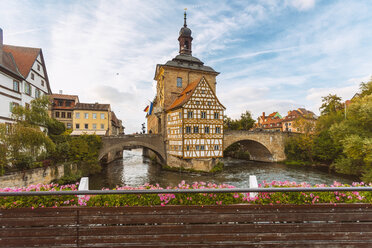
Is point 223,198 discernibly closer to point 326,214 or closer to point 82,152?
point 326,214

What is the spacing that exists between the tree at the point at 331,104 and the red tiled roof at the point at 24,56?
43.6 metres

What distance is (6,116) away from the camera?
14820mm

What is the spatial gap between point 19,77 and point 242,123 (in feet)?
130


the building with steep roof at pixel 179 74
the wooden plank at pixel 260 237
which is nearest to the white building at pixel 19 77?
the building with steep roof at pixel 179 74

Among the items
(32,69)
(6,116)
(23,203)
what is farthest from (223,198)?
(32,69)

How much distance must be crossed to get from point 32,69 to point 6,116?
6143mm

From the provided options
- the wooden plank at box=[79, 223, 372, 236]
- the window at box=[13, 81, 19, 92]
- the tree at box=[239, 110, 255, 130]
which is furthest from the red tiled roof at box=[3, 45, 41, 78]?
the tree at box=[239, 110, 255, 130]

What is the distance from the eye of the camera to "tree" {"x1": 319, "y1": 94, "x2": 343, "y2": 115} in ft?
111

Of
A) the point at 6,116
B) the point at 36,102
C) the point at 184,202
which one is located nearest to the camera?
the point at 184,202

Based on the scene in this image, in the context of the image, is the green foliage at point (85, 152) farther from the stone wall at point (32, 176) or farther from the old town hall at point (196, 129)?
the old town hall at point (196, 129)

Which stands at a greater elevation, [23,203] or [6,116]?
[6,116]

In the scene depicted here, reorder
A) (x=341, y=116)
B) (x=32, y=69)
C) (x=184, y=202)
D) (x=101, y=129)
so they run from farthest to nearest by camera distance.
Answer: (x=101, y=129) → (x=341, y=116) → (x=32, y=69) → (x=184, y=202)

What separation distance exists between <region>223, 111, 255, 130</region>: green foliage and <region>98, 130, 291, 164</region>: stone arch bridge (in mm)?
8834

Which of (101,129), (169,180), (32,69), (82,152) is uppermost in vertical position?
(32,69)
